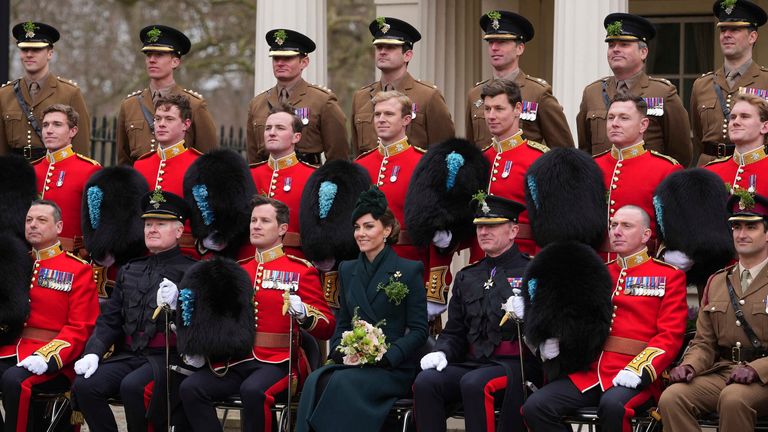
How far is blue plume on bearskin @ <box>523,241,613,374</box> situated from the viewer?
962cm

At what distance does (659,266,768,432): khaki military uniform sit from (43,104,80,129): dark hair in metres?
4.43

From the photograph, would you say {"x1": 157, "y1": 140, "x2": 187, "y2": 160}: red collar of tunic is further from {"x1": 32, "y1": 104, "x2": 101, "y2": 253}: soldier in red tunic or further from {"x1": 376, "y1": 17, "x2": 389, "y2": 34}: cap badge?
{"x1": 376, "y1": 17, "x2": 389, "y2": 34}: cap badge

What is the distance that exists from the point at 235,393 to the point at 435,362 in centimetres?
122

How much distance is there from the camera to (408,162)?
11078mm

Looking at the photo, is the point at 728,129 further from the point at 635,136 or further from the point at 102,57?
the point at 102,57

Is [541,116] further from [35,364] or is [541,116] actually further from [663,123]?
[35,364]

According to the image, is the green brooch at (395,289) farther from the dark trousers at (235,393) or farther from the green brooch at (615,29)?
the green brooch at (615,29)

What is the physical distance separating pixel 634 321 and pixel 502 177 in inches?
55.4

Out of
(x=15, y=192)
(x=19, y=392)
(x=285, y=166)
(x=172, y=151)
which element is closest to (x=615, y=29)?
(x=285, y=166)

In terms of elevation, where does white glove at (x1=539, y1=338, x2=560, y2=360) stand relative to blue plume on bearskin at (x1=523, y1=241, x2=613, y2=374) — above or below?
below

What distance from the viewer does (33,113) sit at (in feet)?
39.9

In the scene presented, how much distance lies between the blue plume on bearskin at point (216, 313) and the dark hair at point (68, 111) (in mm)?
1862

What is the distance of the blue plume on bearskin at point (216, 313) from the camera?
10.2m

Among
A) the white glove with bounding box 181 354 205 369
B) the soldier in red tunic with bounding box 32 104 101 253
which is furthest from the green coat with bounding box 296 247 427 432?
the soldier in red tunic with bounding box 32 104 101 253
